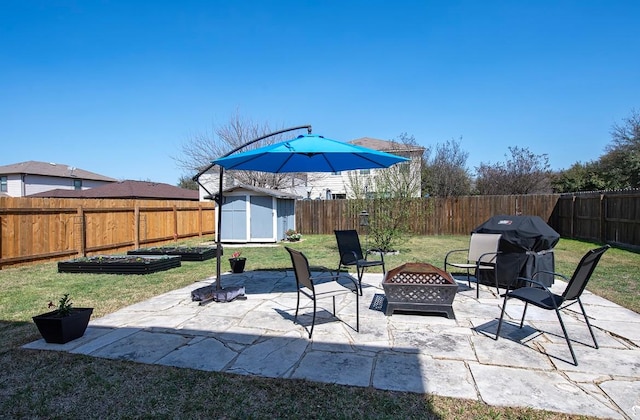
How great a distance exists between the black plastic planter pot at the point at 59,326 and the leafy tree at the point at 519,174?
23612 mm

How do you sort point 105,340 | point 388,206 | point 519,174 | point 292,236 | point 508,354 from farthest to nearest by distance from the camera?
point 519,174 < point 292,236 < point 388,206 < point 105,340 < point 508,354

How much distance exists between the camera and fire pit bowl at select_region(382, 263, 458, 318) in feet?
13.2

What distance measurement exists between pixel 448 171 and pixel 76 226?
2036 centimetres

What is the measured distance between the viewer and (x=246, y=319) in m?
4.10

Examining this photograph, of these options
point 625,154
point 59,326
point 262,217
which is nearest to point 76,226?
point 262,217

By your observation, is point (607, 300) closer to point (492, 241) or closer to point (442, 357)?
point (492, 241)

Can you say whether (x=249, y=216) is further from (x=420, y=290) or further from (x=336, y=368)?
(x=336, y=368)

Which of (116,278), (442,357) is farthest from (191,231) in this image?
(442,357)

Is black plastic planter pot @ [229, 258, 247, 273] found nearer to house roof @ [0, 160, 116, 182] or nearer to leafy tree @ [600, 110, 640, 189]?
leafy tree @ [600, 110, 640, 189]

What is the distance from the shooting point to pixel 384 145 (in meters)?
24.3

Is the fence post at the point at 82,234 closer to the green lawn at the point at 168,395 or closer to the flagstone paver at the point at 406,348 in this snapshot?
the flagstone paver at the point at 406,348

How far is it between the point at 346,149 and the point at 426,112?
571 inches

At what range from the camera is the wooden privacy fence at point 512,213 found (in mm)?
10711

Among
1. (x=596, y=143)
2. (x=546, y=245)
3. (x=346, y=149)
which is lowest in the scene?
(x=546, y=245)
